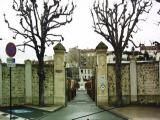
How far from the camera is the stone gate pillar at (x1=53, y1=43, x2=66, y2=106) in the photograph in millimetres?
34500

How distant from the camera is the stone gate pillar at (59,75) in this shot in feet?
113

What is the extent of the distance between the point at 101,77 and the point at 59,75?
347 cm

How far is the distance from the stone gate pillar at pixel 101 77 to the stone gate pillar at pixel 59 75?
2.87 meters

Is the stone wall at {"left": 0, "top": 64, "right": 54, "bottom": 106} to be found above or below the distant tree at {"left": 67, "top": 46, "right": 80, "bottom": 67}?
below

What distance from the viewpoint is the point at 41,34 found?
1345 inches

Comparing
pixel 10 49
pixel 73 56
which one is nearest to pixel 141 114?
pixel 10 49

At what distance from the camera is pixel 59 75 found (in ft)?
115

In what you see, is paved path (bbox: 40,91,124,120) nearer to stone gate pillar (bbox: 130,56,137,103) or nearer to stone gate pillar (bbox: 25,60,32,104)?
stone gate pillar (bbox: 130,56,137,103)

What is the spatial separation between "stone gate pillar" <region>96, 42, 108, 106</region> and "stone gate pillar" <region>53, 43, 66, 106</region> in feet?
9.43

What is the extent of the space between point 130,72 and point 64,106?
19.8ft

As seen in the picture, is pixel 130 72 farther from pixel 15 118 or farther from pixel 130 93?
pixel 15 118

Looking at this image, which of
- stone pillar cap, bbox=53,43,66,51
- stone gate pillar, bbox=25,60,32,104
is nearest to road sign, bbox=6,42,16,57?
stone gate pillar, bbox=25,60,32,104

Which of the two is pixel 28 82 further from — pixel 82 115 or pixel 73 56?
pixel 73 56

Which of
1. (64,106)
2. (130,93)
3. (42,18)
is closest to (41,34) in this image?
(42,18)
